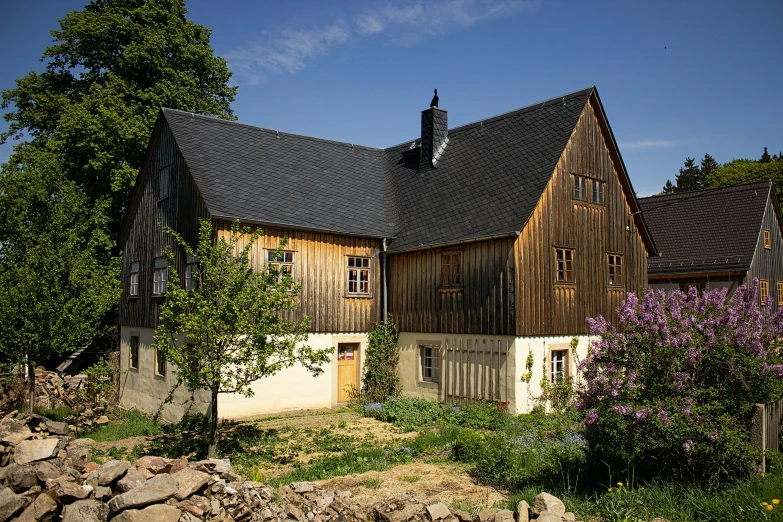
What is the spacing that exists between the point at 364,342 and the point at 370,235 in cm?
337

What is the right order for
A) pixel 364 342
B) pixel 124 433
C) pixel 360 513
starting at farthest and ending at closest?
pixel 364 342 → pixel 124 433 → pixel 360 513

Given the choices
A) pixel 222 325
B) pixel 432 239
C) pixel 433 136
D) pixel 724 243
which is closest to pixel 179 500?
pixel 222 325

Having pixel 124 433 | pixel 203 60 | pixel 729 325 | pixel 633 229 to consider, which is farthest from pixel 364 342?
pixel 203 60

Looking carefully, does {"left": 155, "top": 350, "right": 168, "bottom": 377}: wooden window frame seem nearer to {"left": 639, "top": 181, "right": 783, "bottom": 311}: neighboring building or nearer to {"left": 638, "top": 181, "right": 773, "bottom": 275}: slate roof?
{"left": 639, "top": 181, "right": 783, "bottom": 311}: neighboring building

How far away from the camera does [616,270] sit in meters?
20.0

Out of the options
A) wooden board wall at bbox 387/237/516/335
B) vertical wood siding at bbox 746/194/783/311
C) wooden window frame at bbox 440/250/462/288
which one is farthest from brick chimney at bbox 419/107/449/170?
vertical wood siding at bbox 746/194/783/311

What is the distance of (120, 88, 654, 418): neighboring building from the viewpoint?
17359 millimetres

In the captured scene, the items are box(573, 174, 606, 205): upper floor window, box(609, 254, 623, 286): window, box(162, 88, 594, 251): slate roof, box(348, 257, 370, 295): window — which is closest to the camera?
box(162, 88, 594, 251): slate roof

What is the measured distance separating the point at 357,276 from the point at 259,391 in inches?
188

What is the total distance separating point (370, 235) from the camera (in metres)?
20.2

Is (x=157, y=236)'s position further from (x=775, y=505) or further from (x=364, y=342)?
(x=775, y=505)

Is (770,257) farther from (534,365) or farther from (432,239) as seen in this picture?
(432,239)

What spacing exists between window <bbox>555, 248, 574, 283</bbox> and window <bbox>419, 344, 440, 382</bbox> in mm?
4107

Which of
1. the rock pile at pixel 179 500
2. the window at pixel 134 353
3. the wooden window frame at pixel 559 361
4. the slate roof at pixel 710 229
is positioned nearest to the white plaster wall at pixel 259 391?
the window at pixel 134 353
